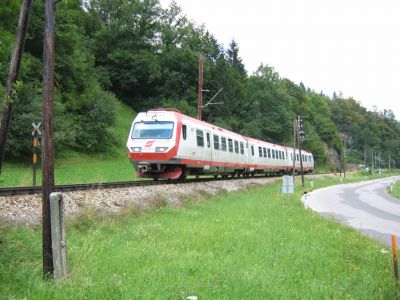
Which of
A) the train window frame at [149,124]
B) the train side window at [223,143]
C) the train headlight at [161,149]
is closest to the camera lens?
the train headlight at [161,149]

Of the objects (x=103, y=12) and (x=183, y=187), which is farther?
(x=103, y=12)

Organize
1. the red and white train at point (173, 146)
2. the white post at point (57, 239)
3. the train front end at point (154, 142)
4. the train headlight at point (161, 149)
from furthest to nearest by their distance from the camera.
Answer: the red and white train at point (173, 146)
the train front end at point (154, 142)
the train headlight at point (161, 149)
the white post at point (57, 239)

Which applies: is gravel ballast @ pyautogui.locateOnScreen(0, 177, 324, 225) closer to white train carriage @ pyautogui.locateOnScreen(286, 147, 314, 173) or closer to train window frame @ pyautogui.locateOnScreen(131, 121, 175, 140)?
train window frame @ pyautogui.locateOnScreen(131, 121, 175, 140)

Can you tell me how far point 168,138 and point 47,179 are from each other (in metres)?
12.6

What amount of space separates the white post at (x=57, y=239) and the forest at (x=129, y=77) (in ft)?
59.2

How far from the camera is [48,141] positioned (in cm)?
698

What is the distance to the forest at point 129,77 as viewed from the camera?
37162 millimetres

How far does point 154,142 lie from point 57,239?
12.9m

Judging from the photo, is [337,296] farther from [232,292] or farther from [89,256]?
[89,256]

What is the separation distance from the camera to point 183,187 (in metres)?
19.3

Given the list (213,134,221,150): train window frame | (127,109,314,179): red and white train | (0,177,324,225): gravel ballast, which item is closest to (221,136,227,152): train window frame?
(127,109,314,179): red and white train

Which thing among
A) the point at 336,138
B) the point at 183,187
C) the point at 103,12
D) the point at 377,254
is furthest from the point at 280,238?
the point at 336,138

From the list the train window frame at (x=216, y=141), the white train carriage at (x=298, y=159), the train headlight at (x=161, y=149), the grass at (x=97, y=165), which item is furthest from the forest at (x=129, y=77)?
the train window frame at (x=216, y=141)

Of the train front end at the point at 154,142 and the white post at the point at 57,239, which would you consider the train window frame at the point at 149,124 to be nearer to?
the train front end at the point at 154,142
